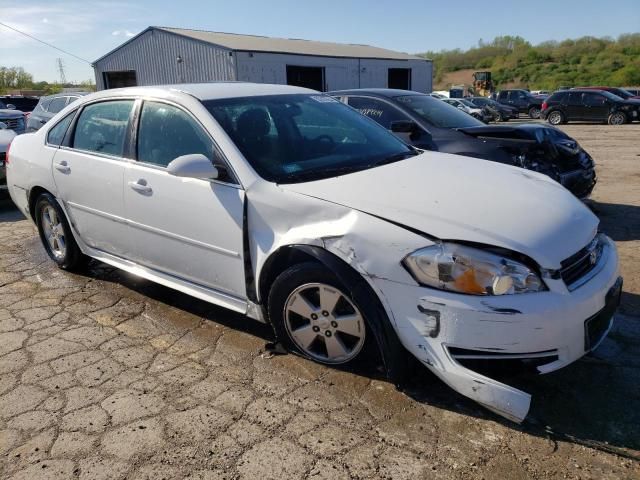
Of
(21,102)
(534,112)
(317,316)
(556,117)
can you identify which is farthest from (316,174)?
(534,112)

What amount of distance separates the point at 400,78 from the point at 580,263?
3602 cm

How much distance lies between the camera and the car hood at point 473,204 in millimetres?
2443

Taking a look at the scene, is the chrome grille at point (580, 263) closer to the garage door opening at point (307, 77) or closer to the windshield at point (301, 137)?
the windshield at point (301, 137)

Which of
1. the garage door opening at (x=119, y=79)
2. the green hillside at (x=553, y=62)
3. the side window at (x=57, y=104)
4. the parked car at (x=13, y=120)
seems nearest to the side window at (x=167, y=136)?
the side window at (x=57, y=104)

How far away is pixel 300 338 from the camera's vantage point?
3010 millimetres

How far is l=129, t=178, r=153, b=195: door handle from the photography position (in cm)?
349

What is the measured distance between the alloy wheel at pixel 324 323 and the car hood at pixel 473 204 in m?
0.51

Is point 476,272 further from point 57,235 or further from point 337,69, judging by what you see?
point 337,69

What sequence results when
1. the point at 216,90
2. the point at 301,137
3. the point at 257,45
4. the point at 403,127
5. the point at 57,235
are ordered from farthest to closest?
the point at 257,45
the point at 403,127
the point at 57,235
the point at 216,90
the point at 301,137

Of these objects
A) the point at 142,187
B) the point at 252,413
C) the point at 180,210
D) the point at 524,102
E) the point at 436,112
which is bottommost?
the point at 252,413

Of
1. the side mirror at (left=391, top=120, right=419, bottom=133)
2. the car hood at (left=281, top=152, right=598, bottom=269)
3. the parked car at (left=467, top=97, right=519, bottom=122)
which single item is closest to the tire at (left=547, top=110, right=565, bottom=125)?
the parked car at (left=467, top=97, right=519, bottom=122)

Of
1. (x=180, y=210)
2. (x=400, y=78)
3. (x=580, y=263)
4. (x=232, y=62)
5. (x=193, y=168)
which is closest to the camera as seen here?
(x=580, y=263)

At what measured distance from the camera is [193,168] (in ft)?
9.82

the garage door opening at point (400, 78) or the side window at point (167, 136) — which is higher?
the garage door opening at point (400, 78)
